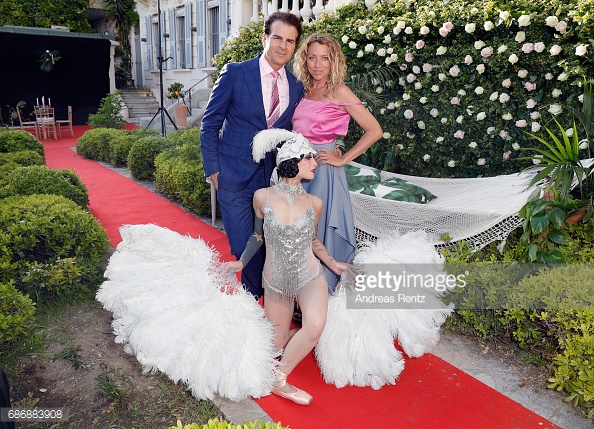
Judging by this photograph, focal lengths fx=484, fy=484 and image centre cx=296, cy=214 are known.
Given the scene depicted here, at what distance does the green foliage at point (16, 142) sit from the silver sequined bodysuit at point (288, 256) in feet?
21.0

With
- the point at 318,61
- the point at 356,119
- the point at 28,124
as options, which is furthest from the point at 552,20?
the point at 28,124

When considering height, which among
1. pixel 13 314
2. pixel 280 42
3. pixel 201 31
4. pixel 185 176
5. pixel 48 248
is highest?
pixel 201 31

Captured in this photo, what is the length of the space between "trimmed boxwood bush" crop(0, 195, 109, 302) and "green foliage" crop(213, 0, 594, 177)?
10.8 ft

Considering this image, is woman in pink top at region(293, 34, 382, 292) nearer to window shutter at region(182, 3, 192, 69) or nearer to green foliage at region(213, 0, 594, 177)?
green foliage at region(213, 0, 594, 177)

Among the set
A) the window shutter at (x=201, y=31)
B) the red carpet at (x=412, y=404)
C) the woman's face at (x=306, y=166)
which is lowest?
the red carpet at (x=412, y=404)

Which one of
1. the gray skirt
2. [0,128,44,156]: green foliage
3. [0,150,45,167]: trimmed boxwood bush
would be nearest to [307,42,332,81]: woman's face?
the gray skirt

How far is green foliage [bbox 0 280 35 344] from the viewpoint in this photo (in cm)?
289

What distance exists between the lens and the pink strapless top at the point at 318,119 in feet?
10.1

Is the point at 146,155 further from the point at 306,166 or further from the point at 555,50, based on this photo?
the point at 555,50

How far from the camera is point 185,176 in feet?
21.3

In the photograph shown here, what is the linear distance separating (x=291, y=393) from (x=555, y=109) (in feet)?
10.7

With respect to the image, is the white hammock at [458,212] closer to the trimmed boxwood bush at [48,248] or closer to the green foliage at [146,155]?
the trimmed boxwood bush at [48,248]

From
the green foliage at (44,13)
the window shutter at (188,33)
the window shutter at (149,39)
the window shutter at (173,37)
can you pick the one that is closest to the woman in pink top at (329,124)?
the window shutter at (188,33)

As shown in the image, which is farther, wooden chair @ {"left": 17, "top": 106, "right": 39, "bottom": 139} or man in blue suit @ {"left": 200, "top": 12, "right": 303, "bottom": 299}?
wooden chair @ {"left": 17, "top": 106, "right": 39, "bottom": 139}
